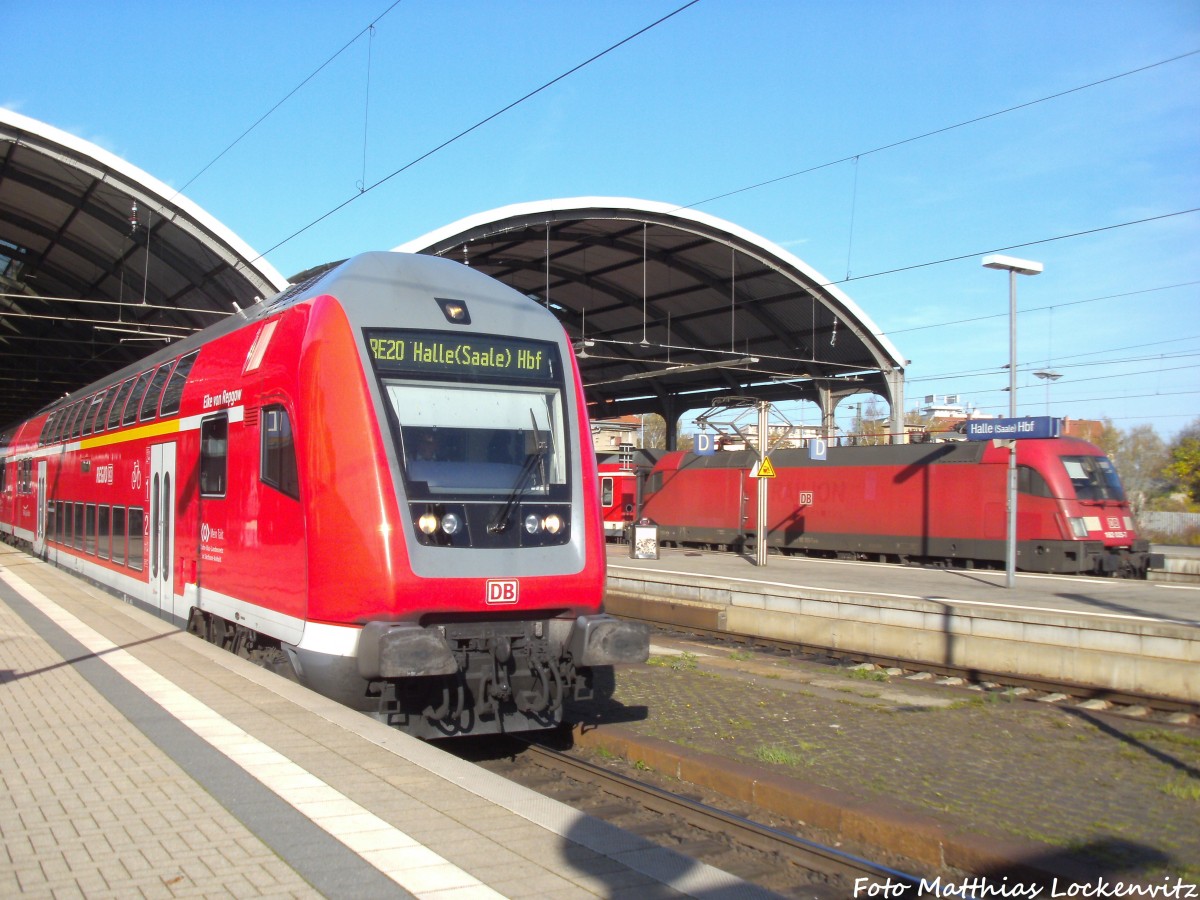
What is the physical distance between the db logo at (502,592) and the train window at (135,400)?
818 centimetres

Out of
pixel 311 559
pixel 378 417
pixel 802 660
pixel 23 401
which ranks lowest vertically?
pixel 802 660

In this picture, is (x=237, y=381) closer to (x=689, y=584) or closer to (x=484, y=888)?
(x=484, y=888)

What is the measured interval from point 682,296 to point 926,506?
14827mm

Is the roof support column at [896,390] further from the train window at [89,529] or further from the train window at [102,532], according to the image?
the train window at [102,532]

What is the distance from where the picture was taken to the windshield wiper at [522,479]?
309 inches

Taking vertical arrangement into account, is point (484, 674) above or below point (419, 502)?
below

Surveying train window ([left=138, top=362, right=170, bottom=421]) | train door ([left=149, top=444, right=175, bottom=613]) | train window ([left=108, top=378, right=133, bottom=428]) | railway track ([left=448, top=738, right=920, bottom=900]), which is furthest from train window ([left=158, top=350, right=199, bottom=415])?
railway track ([left=448, top=738, right=920, bottom=900])

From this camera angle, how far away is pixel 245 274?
26562mm

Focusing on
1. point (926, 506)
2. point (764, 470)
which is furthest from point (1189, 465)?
point (764, 470)

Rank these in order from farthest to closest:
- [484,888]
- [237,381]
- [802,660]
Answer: [802,660] < [237,381] < [484,888]

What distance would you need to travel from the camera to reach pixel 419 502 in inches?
298

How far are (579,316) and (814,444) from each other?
1684 centimetres

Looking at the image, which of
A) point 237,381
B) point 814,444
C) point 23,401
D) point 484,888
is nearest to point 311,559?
point 237,381

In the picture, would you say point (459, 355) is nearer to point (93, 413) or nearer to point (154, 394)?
point (154, 394)
